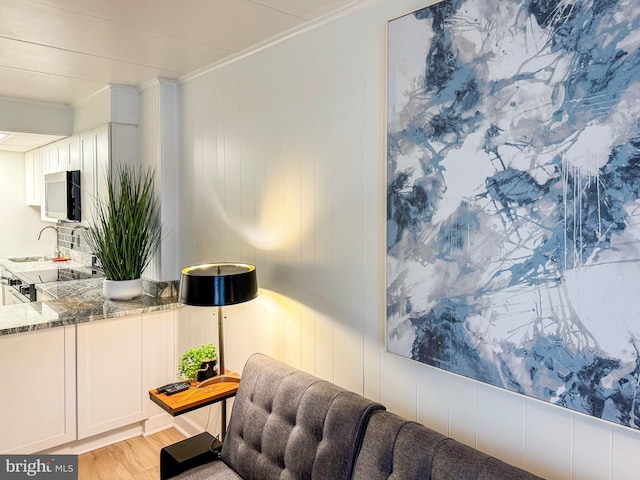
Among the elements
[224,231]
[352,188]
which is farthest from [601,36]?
[224,231]

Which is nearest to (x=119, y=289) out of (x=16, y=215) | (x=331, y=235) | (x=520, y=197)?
(x=331, y=235)

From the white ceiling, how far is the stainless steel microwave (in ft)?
3.22

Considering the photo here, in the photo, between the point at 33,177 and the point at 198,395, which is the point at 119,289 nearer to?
the point at 198,395

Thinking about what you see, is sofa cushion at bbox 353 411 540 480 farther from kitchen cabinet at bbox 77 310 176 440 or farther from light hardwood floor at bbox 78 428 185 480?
kitchen cabinet at bbox 77 310 176 440

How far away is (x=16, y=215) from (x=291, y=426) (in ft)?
16.5

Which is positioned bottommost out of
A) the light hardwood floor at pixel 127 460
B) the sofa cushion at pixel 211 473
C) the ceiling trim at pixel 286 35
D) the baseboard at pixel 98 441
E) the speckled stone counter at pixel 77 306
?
the light hardwood floor at pixel 127 460

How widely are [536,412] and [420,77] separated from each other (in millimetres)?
1204

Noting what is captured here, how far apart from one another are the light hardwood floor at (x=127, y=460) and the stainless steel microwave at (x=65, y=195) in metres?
2.06

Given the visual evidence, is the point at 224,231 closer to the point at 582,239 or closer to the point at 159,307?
the point at 159,307

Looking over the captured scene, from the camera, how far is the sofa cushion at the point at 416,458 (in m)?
1.29

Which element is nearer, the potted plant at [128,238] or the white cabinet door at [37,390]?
the white cabinet door at [37,390]

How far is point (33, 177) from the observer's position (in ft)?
16.9

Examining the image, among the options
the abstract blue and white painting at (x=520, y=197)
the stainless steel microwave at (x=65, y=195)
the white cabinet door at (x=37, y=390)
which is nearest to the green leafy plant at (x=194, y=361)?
the white cabinet door at (x=37, y=390)

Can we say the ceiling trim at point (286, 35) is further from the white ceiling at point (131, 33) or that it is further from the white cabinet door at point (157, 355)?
the white cabinet door at point (157, 355)
